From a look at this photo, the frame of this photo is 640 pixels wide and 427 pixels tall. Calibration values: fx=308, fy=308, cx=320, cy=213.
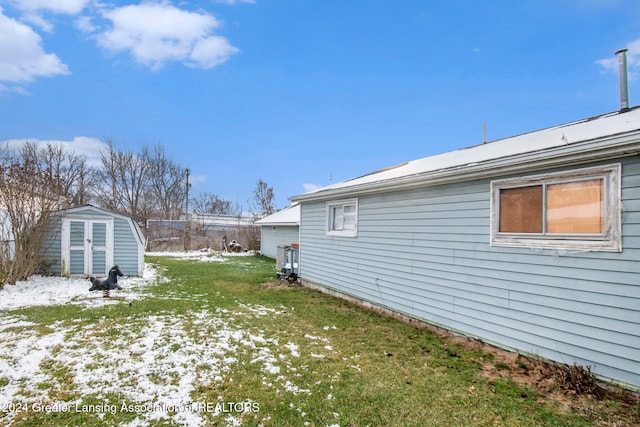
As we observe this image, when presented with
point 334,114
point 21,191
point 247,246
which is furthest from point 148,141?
point 21,191

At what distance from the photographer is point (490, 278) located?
435 cm

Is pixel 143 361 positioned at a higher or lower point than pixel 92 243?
lower

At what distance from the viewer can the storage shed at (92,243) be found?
877 cm

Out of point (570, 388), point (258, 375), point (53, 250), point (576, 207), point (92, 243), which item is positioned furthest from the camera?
point (92, 243)

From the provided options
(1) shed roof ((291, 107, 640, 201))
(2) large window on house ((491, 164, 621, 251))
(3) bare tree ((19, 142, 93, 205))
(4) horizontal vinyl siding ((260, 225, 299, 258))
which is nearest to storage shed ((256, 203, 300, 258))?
(4) horizontal vinyl siding ((260, 225, 299, 258))

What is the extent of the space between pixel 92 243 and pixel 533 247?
10.7m

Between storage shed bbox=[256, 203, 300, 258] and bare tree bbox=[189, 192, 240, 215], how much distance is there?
1625cm

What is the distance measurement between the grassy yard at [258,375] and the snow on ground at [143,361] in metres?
0.02

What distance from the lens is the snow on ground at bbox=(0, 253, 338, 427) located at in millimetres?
2816

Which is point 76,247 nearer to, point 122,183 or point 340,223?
point 340,223

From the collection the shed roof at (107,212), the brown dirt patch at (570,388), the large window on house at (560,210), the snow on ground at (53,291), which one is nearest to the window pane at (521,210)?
the large window on house at (560,210)

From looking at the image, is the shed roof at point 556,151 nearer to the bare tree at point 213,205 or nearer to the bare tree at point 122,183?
the bare tree at point 122,183

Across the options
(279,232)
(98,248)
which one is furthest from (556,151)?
(279,232)

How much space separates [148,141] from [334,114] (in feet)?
64.8
